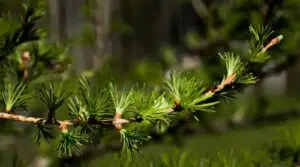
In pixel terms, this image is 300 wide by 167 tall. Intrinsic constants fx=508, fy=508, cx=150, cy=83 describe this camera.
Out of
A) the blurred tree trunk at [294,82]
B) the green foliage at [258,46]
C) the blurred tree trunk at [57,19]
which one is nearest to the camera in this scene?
the green foliage at [258,46]

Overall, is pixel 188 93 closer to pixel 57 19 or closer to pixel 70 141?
pixel 70 141

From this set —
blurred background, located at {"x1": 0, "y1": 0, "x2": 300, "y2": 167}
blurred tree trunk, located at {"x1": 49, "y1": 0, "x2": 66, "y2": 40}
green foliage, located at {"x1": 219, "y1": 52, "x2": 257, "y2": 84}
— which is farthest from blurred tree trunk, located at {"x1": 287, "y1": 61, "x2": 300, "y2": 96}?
green foliage, located at {"x1": 219, "y1": 52, "x2": 257, "y2": 84}

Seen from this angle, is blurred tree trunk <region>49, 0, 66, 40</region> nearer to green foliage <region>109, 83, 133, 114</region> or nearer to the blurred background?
the blurred background

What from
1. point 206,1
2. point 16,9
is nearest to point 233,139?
point 206,1

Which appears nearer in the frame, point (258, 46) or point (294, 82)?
point (258, 46)

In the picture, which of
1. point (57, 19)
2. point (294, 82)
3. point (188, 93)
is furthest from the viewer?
point (294, 82)

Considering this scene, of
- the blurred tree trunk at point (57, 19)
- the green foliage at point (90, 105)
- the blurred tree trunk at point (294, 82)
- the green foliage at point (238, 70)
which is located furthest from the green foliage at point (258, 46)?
the blurred tree trunk at point (294, 82)

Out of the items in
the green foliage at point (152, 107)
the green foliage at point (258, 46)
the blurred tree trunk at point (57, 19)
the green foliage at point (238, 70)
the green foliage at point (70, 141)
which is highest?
the blurred tree trunk at point (57, 19)

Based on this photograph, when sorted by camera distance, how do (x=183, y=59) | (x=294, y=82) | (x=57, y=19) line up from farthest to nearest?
(x=294, y=82) → (x=183, y=59) → (x=57, y=19)

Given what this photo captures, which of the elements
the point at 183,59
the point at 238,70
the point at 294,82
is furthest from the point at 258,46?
the point at 294,82

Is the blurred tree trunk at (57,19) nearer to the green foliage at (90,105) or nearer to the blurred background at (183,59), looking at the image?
the blurred background at (183,59)

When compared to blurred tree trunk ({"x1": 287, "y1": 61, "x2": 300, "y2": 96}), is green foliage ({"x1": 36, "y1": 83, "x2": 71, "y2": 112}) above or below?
below

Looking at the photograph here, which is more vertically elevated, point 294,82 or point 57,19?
point 294,82
